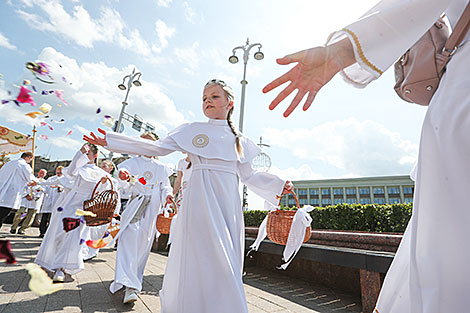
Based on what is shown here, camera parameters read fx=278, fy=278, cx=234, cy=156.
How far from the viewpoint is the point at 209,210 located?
2391 millimetres

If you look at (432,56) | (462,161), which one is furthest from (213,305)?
(432,56)

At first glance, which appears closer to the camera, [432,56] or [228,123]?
[432,56]

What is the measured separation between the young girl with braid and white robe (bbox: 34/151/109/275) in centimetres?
291

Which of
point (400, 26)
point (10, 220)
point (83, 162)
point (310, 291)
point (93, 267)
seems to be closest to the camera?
point (400, 26)

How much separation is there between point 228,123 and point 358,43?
76.6 inches

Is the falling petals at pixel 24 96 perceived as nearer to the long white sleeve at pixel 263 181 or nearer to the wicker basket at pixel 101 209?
the long white sleeve at pixel 263 181

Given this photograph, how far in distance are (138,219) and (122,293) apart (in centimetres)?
102

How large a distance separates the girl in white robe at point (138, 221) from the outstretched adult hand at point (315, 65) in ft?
10.6

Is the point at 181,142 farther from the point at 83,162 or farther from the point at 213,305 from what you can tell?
the point at 83,162

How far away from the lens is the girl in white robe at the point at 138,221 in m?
3.49

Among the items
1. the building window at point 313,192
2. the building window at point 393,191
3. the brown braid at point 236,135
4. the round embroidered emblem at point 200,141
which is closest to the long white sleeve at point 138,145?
the round embroidered emblem at point 200,141

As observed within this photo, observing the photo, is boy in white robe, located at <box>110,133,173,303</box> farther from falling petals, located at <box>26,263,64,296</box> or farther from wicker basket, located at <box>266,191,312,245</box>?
falling petals, located at <box>26,263,64,296</box>

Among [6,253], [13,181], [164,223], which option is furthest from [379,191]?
[6,253]

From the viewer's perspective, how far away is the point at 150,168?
4574 millimetres
